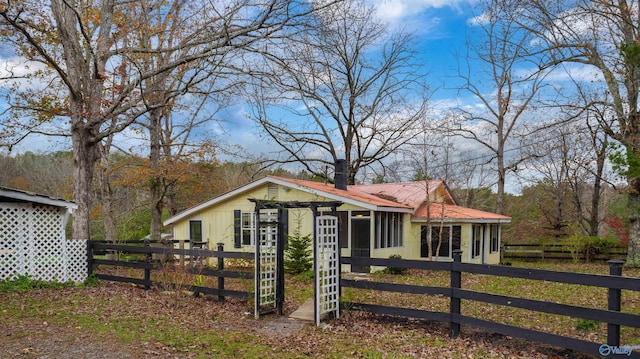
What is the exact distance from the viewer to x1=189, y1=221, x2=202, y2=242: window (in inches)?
703

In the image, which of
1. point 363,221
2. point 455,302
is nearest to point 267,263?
point 455,302

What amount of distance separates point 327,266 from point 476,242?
1377 cm

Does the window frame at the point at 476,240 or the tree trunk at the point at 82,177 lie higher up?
the tree trunk at the point at 82,177

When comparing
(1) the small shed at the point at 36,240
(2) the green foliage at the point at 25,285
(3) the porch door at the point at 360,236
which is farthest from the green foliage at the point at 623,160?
(2) the green foliage at the point at 25,285

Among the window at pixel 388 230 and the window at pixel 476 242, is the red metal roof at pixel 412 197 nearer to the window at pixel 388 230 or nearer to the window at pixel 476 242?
the window at pixel 388 230

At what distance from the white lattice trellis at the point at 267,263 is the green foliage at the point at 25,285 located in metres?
→ 5.48

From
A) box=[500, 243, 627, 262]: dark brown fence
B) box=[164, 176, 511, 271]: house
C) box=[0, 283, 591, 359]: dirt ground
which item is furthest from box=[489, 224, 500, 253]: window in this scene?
box=[0, 283, 591, 359]: dirt ground

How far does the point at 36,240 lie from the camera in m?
10.4

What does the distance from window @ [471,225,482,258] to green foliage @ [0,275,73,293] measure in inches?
592

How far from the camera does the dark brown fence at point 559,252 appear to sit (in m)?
20.8

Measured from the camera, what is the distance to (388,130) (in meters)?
26.6

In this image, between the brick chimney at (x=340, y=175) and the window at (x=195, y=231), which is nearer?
the window at (x=195, y=231)

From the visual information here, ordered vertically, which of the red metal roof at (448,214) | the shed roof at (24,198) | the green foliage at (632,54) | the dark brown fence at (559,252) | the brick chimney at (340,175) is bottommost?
the dark brown fence at (559,252)

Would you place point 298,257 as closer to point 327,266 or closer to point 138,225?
point 327,266
